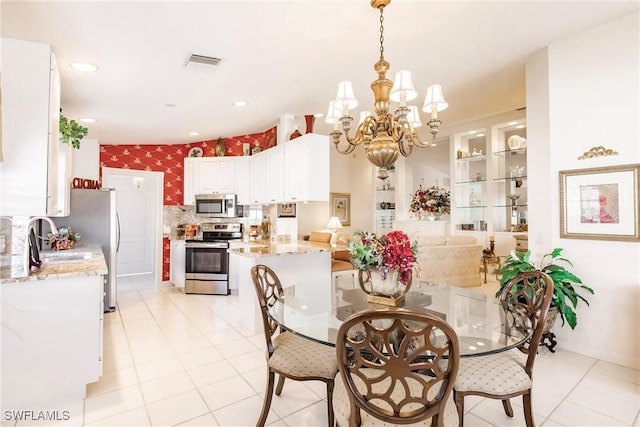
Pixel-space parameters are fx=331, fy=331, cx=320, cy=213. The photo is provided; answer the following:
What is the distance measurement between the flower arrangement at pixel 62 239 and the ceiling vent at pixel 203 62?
2.40 meters

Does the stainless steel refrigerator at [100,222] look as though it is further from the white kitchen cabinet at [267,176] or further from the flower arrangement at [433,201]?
the flower arrangement at [433,201]

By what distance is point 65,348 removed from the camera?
2174mm

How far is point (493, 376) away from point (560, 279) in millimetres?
1532

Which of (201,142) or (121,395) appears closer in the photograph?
(121,395)

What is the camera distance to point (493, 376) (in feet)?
5.51

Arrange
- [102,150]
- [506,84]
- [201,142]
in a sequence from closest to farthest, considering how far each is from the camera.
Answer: [506,84], [102,150], [201,142]

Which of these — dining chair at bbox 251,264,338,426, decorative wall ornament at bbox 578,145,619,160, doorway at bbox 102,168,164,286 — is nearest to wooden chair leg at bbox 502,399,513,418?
dining chair at bbox 251,264,338,426

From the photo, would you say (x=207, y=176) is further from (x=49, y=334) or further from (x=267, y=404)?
(x=267, y=404)

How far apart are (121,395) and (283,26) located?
9.38 feet

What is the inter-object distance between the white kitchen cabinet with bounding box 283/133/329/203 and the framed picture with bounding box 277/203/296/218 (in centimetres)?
74

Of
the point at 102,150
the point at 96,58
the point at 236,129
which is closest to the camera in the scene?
the point at 96,58

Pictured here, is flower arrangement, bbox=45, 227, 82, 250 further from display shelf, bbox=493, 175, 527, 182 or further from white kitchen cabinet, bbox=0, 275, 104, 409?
display shelf, bbox=493, 175, 527, 182

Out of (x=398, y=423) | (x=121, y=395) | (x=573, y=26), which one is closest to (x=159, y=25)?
(x=121, y=395)

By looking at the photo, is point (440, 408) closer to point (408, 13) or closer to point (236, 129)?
point (408, 13)
